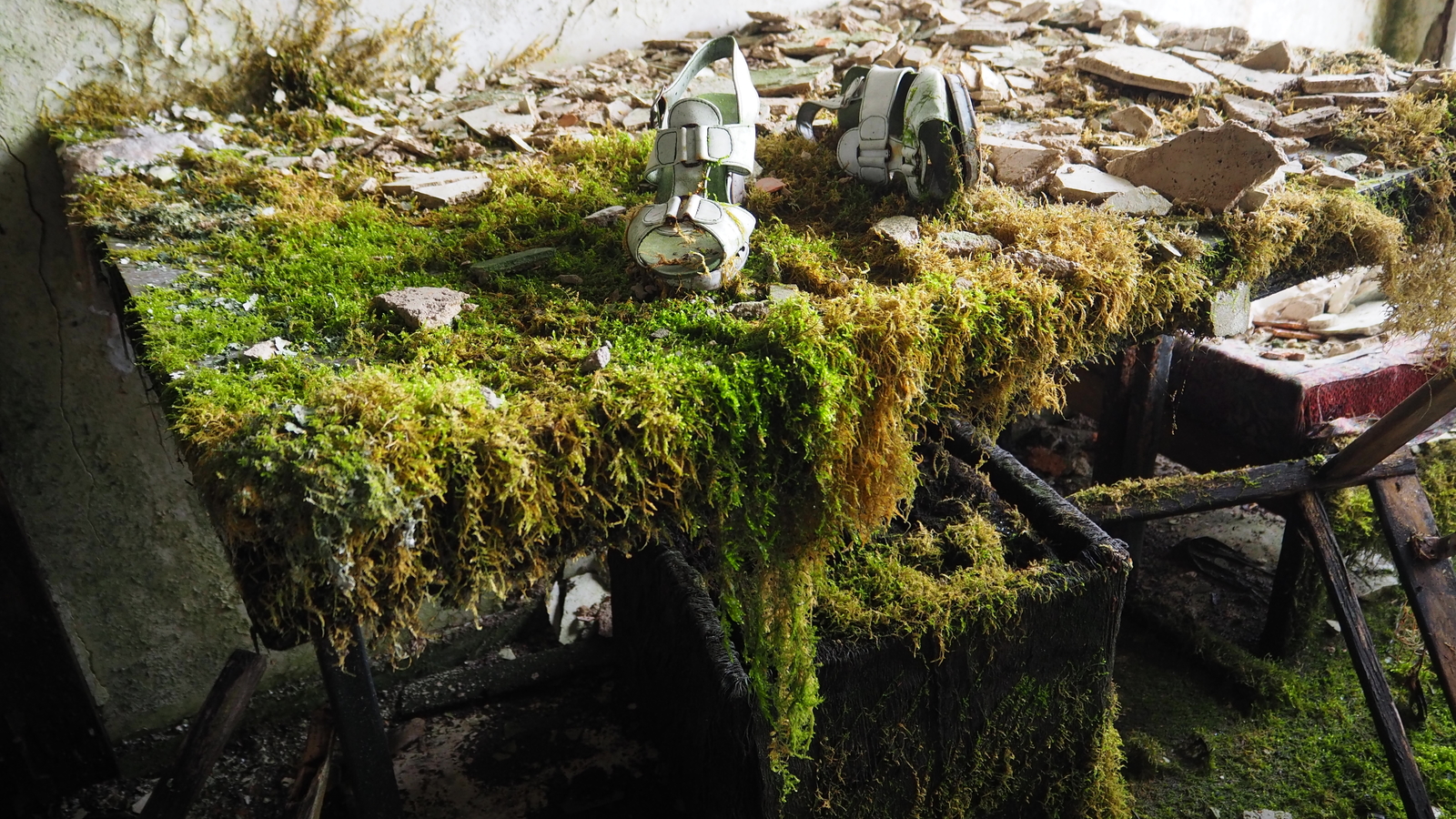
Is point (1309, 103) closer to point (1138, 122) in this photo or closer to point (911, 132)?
point (1138, 122)

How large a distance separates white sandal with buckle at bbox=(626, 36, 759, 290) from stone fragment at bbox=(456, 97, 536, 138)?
743 mm

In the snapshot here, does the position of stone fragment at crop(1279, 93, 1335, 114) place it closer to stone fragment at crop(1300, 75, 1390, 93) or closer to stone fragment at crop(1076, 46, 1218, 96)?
Result: stone fragment at crop(1300, 75, 1390, 93)

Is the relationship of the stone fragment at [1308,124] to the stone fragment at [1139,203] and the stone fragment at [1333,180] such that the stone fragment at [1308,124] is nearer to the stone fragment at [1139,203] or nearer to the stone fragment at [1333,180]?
the stone fragment at [1333,180]

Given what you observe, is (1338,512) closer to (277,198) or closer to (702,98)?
(702,98)

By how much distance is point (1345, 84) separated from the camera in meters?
2.95

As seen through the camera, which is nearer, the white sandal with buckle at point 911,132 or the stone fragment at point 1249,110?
the white sandal with buckle at point 911,132

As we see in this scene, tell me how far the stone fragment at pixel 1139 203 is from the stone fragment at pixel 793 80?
1246 millimetres

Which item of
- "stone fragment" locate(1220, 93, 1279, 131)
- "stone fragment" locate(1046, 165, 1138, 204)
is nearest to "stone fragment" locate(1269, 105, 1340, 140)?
"stone fragment" locate(1220, 93, 1279, 131)

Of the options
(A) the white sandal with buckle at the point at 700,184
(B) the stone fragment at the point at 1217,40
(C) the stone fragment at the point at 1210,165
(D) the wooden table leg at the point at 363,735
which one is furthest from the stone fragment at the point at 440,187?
(B) the stone fragment at the point at 1217,40

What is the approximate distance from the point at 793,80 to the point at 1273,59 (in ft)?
5.73

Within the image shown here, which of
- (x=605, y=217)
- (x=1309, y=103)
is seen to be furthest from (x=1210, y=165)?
(x=605, y=217)

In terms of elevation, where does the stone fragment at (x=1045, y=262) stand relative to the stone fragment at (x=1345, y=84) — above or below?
below

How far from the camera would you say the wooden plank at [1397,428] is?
7.91 ft

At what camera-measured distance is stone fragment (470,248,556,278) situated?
6.00 ft
